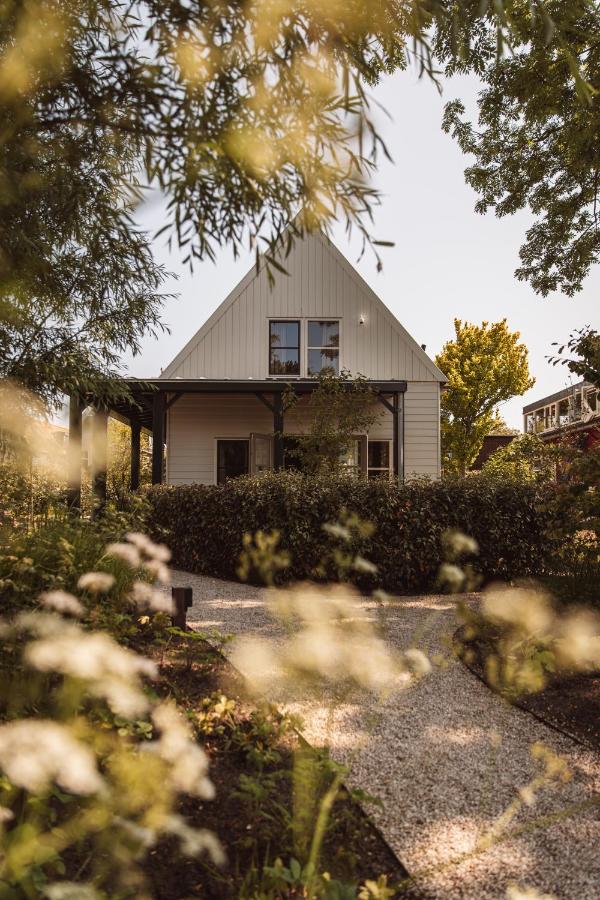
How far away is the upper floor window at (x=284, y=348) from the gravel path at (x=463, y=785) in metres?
10.2

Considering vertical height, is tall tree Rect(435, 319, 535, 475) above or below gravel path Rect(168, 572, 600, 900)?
above

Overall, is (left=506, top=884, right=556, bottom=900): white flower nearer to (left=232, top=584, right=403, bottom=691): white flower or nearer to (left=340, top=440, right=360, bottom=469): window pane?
(left=232, top=584, right=403, bottom=691): white flower

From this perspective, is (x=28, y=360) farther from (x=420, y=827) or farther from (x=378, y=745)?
(x=420, y=827)

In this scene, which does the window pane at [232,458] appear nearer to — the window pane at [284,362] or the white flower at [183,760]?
the window pane at [284,362]

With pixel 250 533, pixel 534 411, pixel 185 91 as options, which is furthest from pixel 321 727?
pixel 534 411

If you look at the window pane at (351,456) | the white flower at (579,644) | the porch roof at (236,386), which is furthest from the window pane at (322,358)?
the white flower at (579,644)

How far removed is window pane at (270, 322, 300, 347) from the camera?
14.1 meters

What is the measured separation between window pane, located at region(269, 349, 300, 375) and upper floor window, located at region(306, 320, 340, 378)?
0.94 ft

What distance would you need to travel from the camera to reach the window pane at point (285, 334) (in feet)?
46.2

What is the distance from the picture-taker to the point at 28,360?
Answer: 591 cm

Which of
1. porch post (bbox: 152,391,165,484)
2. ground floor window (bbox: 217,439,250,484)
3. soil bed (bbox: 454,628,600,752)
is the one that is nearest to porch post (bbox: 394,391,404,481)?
ground floor window (bbox: 217,439,250,484)

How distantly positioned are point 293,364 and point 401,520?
24.1ft

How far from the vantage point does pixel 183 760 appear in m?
2.08

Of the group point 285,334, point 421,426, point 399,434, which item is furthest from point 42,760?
point 285,334
